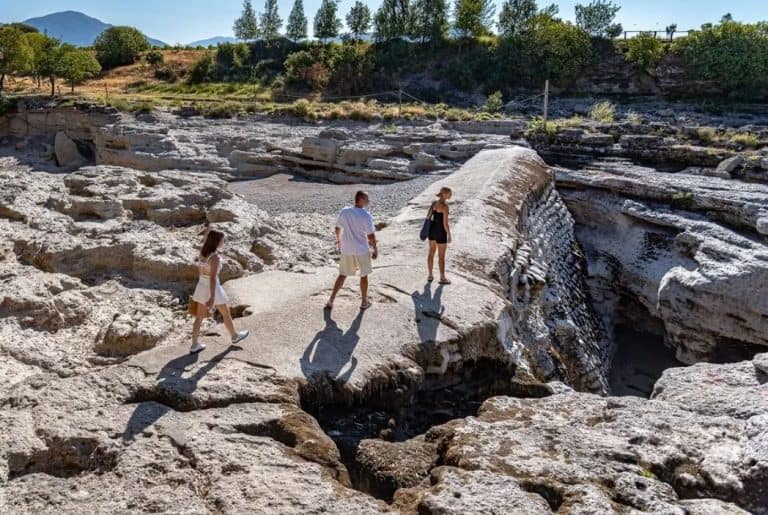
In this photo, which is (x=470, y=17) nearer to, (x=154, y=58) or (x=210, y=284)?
(x=154, y=58)

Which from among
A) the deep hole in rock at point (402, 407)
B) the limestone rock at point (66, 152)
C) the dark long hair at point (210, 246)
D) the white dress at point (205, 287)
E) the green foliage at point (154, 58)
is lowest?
the deep hole in rock at point (402, 407)

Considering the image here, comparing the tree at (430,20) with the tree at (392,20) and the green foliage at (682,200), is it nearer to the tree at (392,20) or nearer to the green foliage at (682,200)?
the tree at (392,20)

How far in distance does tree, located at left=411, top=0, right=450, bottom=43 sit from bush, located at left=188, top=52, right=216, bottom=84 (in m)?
14.7

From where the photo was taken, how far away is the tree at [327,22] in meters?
48.3

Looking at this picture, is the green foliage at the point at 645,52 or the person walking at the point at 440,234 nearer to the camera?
the person walking at the point at 440,234

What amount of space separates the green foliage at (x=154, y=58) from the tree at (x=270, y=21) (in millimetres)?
9315

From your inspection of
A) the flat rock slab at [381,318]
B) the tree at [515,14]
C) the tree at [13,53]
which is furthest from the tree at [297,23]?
the flat rock slab at [381,318]

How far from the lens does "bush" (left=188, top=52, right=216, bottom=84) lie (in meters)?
41.7

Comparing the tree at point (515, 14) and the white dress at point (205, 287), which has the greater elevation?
the tree at point (515, 14)

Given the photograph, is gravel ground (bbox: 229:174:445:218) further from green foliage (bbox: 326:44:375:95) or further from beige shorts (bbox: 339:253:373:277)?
green foliage (bbox: 326:44:375:95)

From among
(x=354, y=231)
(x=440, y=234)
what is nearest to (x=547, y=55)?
(x=440, y=234)

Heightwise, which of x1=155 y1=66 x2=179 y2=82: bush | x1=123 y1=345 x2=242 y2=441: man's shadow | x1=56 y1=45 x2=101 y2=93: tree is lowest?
x1=123 y1=345 x2=242 y2=441: man's shadow

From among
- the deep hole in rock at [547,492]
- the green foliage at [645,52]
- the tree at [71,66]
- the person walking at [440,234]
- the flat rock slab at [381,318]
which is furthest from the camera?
the green foliage at [645,52]

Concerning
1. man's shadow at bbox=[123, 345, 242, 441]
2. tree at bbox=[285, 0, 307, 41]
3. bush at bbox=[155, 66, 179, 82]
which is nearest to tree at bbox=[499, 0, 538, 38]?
tree at bbox=[285, 0, 307, 41]
